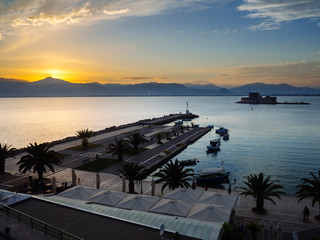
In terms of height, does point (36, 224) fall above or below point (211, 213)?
above

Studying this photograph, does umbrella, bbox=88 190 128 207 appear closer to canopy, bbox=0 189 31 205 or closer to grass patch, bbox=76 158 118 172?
canopy, bbox=0 189 31 205

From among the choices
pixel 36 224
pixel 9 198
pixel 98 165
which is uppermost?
pixel 36 224

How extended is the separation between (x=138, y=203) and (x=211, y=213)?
18.6 feet

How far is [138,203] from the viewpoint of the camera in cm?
1984

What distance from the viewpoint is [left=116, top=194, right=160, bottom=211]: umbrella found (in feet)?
64.0

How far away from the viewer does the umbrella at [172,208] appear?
18562 millimetres

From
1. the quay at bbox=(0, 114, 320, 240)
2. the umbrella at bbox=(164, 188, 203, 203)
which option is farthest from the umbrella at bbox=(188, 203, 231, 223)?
the umbrella at bbox=(164, 188, 203, 203)

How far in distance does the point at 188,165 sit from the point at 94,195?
1113 inches

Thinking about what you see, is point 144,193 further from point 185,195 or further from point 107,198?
point 107,198

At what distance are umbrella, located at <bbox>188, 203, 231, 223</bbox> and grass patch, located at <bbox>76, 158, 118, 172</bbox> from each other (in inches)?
805

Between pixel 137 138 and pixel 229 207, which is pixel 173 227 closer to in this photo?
pixel 229 207

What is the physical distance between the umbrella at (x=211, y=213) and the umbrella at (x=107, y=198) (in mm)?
6201

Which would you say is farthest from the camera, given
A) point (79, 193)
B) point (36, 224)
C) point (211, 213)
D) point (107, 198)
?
point (79, 193)

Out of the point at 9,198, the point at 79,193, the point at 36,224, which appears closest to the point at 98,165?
the point at 79,193
